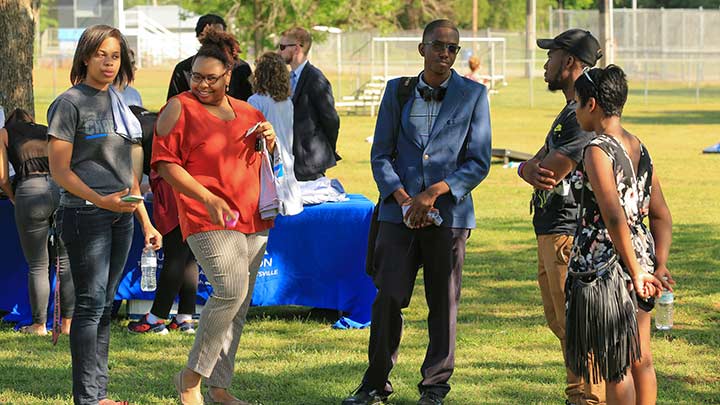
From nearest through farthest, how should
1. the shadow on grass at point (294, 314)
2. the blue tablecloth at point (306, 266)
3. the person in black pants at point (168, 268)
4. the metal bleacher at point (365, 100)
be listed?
the person in black pants at point (168, 268)
the blue tablecloth at point (306, 266)
the shadow on grass at point (294, 314)
the metal bleacher at point (365, 100)

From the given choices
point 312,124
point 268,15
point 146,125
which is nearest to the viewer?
point 146,125

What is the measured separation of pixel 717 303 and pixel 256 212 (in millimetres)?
4738

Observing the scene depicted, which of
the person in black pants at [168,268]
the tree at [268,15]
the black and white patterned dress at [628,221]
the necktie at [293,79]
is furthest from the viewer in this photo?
the tree at [268,15]

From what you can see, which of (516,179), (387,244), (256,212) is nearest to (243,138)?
(256,212)

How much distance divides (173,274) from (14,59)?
3251mm

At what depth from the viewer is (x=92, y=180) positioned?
571 centimetres

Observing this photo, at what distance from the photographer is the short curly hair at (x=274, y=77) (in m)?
8.18

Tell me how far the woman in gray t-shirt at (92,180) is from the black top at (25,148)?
2.23m

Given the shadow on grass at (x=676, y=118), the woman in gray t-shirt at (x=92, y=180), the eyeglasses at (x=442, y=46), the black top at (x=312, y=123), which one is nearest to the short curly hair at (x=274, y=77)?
A: the black top at (x=312, y=123)

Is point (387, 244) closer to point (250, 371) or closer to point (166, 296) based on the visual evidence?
point (250, 371)

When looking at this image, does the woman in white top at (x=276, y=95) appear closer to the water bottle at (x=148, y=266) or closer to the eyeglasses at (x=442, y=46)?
the water bottle at (x=148, y=266)

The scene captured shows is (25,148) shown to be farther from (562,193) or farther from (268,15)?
(268,15)

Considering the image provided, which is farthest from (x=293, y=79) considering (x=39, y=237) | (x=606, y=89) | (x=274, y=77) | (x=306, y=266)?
(x=606, y=89)

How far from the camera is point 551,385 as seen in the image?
6.88m
